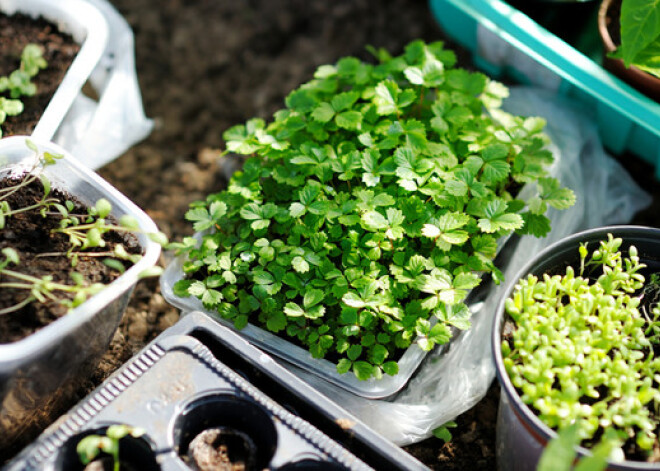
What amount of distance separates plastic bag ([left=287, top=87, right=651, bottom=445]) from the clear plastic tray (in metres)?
0.84

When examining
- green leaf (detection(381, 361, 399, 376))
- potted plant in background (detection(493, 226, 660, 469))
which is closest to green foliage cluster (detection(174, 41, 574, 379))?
green leaf (detection(381, 361, 399, 376))

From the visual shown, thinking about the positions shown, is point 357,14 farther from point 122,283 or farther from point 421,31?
point 122,283

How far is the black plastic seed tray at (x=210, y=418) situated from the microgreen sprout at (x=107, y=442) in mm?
22

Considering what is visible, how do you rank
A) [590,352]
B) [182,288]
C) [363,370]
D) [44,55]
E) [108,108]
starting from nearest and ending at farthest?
[590,352]
[363,370]
[182,288]
[44,55]
[108,108]

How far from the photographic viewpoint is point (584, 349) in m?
1.20

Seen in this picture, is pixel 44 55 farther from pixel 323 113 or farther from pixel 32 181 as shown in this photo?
pixel 323 113

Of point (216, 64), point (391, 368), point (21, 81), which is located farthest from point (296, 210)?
point (216, 64)

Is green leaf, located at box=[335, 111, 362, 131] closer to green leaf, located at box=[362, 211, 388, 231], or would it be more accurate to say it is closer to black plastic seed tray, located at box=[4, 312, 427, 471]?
green leaf, located at box=[362, 211, 388, 231]

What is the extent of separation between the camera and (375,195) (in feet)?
4.81

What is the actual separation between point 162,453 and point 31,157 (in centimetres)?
69

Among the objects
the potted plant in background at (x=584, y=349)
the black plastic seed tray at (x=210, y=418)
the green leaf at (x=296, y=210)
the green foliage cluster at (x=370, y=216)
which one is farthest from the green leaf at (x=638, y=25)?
the black plastic seed tray at (x=210, y=418)

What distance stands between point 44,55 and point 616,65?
1466 millimetres


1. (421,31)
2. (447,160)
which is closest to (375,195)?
(447,160)

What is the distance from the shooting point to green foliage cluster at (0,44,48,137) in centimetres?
162
